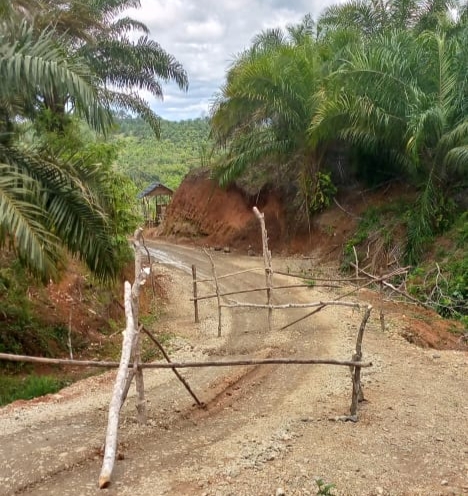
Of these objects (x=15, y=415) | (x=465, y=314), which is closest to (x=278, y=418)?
(x=15, y=415)

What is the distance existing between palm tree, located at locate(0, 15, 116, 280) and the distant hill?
32.0m

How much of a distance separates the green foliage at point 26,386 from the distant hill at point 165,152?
1244 inches

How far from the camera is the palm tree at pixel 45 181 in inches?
261

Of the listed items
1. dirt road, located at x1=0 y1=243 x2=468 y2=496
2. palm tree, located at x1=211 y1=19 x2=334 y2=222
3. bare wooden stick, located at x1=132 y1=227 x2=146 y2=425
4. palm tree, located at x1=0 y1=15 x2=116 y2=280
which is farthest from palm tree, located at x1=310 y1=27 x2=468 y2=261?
bare wooden stick, located at x1=132 y1=227 x2=146 y2=425

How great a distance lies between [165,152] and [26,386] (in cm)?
5396

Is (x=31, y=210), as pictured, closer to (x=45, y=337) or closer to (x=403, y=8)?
(x=45, y=337)

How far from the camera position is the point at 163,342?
1026cm

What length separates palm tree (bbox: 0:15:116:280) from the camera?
664 centimetres

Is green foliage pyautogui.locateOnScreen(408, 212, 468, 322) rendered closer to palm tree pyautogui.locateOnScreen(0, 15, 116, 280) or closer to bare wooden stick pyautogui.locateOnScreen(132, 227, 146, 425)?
palm tree pyautogui.locateOnScreen(0, 15, 116, 280)

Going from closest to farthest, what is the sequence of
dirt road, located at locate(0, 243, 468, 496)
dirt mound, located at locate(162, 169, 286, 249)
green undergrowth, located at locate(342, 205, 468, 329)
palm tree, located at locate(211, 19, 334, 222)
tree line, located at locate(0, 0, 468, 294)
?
dirt road, located at locate(0, 243, 468, 496), tree line, located at locate(0, 0, 468, 294), green undergrowth, located at locate(342, 205, 468, 329), palm tree, located at locate(211, 19, 334, 222), dirt mound, located at locate(162, 169, 286, 249)

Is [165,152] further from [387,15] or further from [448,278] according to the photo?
[448,278]

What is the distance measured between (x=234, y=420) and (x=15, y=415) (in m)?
2.48

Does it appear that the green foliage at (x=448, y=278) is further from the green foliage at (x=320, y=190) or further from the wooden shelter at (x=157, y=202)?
the wooden shelter at (x=157, y=202)

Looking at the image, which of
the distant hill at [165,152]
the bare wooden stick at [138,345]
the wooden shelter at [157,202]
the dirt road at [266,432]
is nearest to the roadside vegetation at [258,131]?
the bare wooden stick at [138,345]
